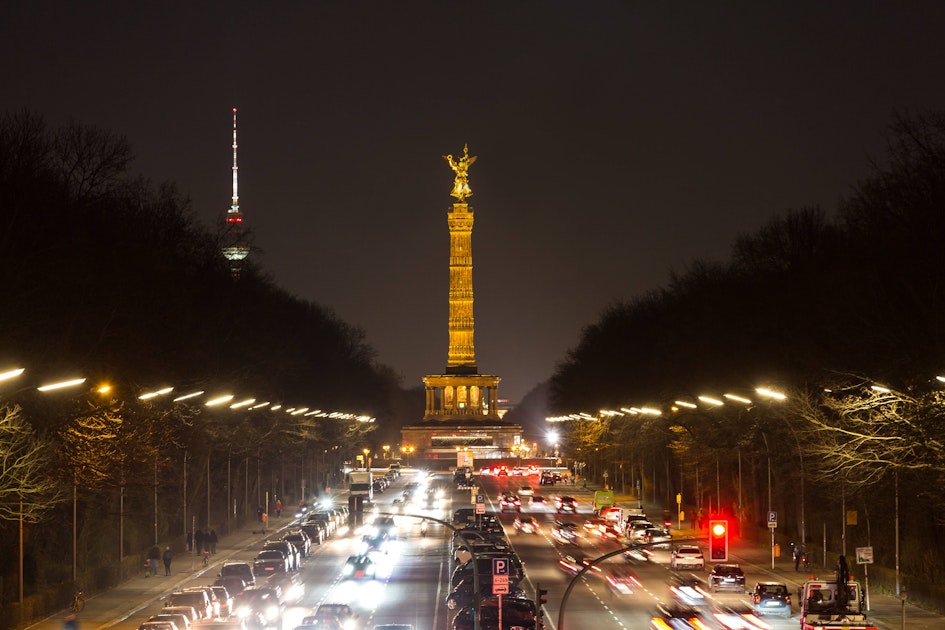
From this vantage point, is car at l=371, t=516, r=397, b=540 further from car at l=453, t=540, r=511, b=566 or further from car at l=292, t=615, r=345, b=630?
car at l=292, t=615, r=345, b=630

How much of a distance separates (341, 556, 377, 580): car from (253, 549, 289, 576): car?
2403 mm

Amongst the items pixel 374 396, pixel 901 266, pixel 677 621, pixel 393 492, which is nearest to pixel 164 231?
pixel 901 266

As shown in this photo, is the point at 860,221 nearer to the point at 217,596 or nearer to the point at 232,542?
the point at 217,596

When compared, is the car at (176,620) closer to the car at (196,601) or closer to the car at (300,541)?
the car at (196,601)

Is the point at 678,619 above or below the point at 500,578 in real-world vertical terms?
below

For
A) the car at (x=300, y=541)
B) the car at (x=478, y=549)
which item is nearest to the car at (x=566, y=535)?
the car at (x=478, y=549)

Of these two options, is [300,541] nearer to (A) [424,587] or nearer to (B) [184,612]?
(A) [424,587]

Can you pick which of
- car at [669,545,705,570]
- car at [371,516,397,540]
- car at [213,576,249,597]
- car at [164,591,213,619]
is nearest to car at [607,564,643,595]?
car at [669,545,705,570]

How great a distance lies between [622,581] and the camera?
202ft

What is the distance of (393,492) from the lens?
132750 mm

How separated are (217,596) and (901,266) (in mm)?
24432

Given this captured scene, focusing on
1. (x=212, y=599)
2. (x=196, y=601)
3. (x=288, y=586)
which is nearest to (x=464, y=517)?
(x=288, y=586)

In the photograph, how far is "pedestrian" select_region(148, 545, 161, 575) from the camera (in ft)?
220

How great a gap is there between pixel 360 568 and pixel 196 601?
15969 millimetres
